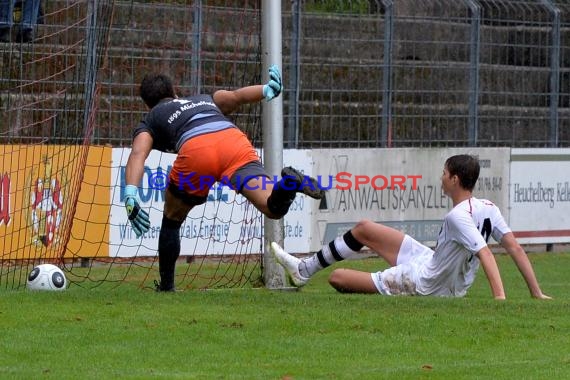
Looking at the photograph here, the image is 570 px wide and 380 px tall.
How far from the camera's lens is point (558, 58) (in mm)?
19641

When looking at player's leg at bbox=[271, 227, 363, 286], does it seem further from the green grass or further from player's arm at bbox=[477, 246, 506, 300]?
player's arm at bbox=[477, 246, 506, 300]

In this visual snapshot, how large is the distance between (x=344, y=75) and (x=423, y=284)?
7.93 metres


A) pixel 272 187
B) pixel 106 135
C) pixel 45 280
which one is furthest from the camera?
pixel 106 135

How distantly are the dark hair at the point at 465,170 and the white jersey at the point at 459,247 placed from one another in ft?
0.53

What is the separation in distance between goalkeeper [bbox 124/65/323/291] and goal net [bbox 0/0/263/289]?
2433mm

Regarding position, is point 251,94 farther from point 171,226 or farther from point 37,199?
point 37,199

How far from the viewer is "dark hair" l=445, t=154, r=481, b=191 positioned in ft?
33.3

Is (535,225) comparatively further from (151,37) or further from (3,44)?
(3,44)

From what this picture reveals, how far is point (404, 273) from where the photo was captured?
10.5 metres

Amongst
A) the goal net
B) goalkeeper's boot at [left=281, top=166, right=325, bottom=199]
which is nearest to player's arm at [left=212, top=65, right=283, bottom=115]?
goalkeeper's boot at [left=281, top=166, right=325, bottom=199]

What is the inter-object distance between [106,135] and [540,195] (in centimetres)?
635

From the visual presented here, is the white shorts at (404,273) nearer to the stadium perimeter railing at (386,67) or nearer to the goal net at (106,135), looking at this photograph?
the goal net at (106,135)

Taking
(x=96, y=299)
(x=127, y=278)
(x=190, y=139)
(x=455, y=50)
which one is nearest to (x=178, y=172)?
(x=190, y=139)

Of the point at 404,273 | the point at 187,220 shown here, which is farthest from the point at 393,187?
the point at 404,273
